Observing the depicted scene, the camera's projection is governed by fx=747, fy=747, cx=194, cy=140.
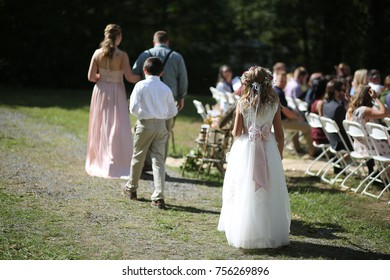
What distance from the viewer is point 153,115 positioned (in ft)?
29.0

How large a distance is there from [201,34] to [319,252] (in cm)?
2653

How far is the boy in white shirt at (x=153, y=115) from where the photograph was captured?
28.9ft

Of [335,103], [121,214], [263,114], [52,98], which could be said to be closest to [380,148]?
[335,103]

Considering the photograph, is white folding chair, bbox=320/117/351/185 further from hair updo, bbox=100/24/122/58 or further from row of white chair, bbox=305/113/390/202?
hair updo, bbox=100/24/122/58

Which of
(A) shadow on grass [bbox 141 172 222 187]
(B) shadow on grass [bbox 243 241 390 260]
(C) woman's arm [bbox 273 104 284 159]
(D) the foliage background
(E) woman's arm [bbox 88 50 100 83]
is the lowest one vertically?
(A) shadow on grass [bbox 141 172 222 187]

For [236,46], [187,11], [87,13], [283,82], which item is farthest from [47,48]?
[283,82]

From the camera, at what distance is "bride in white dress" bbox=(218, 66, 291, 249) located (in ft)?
23.7

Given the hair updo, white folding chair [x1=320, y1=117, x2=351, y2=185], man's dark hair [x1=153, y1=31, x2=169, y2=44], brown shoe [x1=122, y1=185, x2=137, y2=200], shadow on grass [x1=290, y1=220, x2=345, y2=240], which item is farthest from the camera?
white folding chair [x1=320, y1=117, x2=351, y2=185]

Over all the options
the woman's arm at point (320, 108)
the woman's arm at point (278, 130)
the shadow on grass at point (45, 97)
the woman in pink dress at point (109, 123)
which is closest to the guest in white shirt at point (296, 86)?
the woman's arm at point (320, 108)

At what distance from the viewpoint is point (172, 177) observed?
11531 mm

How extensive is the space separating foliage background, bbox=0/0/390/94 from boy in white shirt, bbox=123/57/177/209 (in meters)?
14.7

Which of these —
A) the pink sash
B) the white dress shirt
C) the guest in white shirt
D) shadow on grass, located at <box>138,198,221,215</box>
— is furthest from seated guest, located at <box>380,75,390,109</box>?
the pink sash

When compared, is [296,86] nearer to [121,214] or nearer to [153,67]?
[153,67]

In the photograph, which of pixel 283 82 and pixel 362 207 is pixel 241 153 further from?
pixel 283 82
